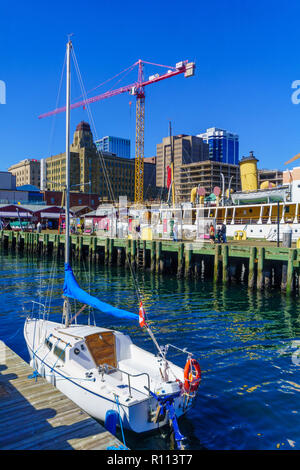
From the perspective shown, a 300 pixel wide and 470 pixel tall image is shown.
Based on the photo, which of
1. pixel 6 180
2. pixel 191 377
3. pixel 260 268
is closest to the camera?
pixel 191 377

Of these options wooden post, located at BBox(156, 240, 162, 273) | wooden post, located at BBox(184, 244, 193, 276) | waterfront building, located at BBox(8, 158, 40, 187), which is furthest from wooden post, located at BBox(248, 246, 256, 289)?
waterfront building, located at BBox(8, 158, 40, 187)

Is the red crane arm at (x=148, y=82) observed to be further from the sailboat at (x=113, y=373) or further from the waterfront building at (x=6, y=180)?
the sailboat at (x=113, y=373)

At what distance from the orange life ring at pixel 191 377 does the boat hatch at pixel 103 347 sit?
8.63 ft

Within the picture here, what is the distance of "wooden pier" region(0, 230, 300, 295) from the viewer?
23.5 meters

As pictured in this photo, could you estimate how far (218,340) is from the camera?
576 inches

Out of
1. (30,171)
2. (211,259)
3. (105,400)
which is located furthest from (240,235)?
(30,171)

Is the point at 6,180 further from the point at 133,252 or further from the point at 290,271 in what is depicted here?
the point at 290,271

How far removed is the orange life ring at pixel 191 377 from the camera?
28.4 ft

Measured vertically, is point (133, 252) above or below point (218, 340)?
above

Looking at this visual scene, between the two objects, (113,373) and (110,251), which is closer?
(113,373)

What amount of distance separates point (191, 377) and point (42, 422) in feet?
11.6

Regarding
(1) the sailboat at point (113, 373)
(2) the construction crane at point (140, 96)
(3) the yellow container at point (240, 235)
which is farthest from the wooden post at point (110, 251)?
(2) the construction crane at point (140, 96)

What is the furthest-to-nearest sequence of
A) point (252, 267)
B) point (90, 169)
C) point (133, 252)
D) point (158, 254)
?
point (90, 169)
point (133, 252)
point (158, 254)
point (252, 267)
